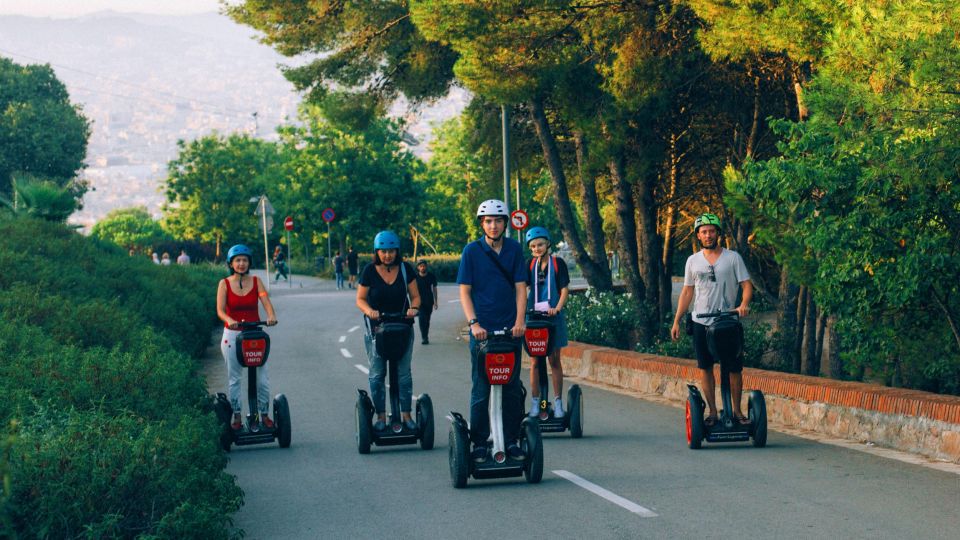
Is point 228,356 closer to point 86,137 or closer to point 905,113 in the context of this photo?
point 905,113

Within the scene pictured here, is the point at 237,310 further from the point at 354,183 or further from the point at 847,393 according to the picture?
the point at 354,183

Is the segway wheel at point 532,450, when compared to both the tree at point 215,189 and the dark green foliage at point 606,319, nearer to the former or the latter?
the dark green foliage at point 606,319

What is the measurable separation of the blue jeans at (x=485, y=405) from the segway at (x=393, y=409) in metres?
1.76

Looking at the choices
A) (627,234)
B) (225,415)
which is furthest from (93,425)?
(627,234)

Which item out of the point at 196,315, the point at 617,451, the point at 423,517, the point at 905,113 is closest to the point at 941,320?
the point at 905,113

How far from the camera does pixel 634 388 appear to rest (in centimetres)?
1641

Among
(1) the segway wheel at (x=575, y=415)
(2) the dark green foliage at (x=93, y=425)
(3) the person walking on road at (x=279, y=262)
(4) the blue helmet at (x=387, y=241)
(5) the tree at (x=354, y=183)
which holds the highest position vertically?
(5) the tree at (x=354, y=183)

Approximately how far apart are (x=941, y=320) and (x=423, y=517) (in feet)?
24.5

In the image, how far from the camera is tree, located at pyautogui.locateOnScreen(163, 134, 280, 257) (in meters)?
90.2

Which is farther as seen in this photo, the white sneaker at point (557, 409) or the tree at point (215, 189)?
the tree at point (215, 189)

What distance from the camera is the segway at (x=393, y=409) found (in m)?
10.5

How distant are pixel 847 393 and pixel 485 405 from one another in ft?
13.6

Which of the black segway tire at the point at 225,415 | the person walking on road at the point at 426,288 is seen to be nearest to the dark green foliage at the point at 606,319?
the person walking on road at the point at 426,288

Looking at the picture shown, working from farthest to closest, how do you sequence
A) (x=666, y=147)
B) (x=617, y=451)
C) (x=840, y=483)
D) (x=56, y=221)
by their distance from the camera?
1. (x=666, y=147)
2. (x=56, y=221)
3. (x=617, y=451)
4. (x=840, y=483)
